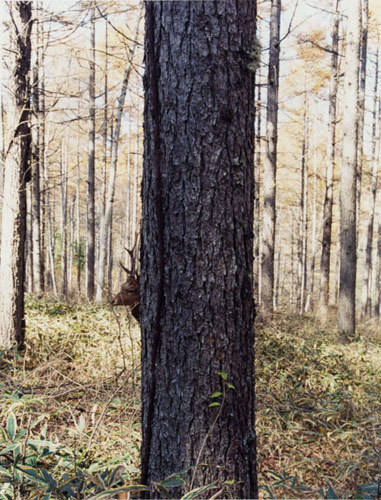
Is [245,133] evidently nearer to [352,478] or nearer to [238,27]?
[238,27]

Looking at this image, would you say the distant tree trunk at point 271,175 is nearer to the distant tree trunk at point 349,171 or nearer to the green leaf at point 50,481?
the distant tree trunk at point 349,171

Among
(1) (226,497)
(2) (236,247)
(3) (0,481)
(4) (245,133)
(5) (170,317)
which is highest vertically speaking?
(4) (245,133)

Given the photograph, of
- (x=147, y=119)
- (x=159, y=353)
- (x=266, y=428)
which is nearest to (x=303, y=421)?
(x=266, y=428)

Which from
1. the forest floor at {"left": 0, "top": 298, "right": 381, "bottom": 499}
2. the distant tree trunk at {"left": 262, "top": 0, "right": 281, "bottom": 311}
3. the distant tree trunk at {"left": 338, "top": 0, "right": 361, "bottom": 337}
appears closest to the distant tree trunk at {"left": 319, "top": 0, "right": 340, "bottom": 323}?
the distant tree trunk at {"left": 262, "top": 0, "right": 281, "bottom": 311}

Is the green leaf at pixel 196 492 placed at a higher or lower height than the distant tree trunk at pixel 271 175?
lower

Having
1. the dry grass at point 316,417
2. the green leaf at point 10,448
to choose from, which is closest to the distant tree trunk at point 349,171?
the dry grass at point 316,417

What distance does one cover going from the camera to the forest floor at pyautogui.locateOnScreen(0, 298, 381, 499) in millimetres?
2018

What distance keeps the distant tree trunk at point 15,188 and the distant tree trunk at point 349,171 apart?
5.40 meters

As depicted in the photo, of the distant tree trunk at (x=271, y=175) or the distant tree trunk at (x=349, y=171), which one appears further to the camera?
the distant tree trunk at (x=271, y=175)

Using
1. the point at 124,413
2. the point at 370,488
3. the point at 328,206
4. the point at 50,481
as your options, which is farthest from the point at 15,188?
the point at 328,206

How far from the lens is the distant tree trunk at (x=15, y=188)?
15.4ft

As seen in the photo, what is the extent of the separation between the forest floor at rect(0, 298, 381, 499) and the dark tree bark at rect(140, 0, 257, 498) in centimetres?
34

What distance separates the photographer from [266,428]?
3.24 metres

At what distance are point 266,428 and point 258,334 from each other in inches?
109
